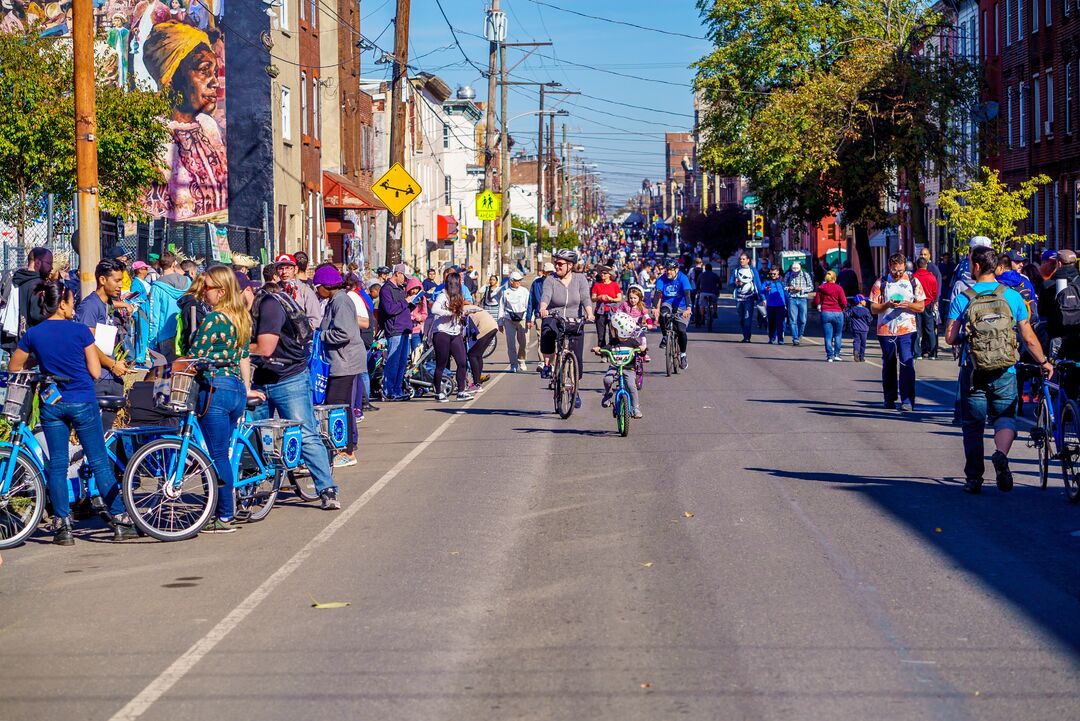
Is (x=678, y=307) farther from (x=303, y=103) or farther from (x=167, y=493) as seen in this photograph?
(x=303, y=103)

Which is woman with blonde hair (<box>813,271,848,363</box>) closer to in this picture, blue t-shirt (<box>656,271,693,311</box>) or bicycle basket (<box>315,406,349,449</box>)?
blue t-shirt (<box>656,271,693,311</box>)

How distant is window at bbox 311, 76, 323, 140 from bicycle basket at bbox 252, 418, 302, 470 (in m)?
32.2

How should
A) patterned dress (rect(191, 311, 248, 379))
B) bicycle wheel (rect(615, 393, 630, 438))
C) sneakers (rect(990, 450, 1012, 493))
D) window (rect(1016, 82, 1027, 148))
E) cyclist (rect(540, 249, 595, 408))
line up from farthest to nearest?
window (rect(1016, 82, 1027, 148))
cyclist (rect(540, 249, 595, 408))
bicycle wheel (rect(615, 393, 630, 438))
sneakers (rect(990, 450, 1012, 493))
patterned dress (rect(191, 311, 248, 379))

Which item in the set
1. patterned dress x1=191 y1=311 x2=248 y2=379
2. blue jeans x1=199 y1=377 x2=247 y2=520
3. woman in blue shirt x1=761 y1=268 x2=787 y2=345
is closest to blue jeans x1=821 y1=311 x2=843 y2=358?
woman in blue shirt x1=761 y1=268 x2=787 y2=345

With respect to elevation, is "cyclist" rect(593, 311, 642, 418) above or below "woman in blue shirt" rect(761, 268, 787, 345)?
below

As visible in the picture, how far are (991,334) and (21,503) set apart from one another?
23.5ft

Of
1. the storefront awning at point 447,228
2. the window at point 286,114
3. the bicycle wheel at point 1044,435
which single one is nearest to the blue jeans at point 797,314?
the window at point 286,114

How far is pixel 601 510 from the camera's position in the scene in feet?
35.3

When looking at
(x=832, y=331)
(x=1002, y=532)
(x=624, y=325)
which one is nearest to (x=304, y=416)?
(x=1002, y=532)

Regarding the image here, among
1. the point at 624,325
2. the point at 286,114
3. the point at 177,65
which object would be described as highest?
the point at 177,65

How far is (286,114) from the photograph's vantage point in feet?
129

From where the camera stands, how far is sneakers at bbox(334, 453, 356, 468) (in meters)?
13.5

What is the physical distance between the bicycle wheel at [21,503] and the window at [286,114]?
97.8 feet

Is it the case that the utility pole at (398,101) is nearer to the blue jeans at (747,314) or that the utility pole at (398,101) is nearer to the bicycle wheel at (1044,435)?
the blue jeans at (747,314)
